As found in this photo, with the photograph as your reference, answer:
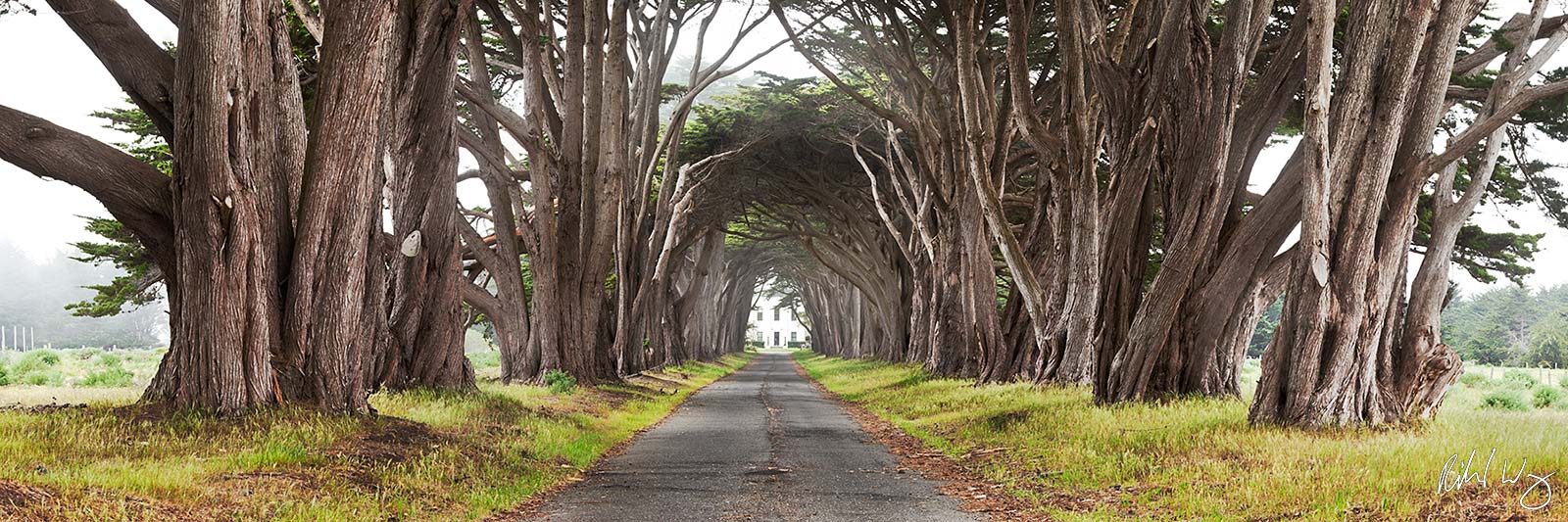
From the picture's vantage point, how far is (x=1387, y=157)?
1069 cm

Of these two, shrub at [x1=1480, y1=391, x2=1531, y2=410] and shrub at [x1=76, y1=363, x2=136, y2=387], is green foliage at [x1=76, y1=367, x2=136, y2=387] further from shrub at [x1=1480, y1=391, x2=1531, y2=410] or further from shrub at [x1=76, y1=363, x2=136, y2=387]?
shrub at [x1=1480, y1=391, x2=1531, y2=410]

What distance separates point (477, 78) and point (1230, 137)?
1088cm

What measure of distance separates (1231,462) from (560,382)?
13185mm

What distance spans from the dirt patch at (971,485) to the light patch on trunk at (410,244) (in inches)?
229

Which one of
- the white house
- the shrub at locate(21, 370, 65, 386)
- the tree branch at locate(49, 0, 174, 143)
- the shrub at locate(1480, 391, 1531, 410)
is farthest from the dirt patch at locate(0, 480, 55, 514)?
the white house

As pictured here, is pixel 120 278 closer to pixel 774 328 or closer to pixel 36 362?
pixel 36 362

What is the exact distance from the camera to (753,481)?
10164 millimetres

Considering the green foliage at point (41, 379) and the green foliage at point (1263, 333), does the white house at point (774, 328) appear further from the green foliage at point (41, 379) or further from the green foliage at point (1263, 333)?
the green foliage at point (41, 379)

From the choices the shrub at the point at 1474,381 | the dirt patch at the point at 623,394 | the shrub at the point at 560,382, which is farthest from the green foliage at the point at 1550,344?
the shrub at the point at 560,382

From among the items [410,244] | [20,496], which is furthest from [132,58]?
[20,496]

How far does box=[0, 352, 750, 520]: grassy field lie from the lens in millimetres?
6832

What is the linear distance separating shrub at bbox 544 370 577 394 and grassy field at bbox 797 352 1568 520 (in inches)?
285

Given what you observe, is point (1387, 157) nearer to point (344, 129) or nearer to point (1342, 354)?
point (1342, 354)

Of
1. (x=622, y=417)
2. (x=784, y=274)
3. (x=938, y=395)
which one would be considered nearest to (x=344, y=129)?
(x=622, y=417)
